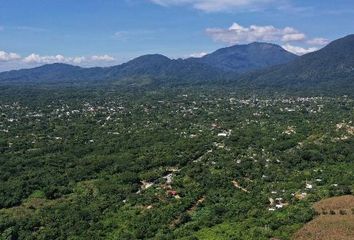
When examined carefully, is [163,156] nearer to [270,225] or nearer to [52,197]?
[52,197]

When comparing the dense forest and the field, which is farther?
the dense forest

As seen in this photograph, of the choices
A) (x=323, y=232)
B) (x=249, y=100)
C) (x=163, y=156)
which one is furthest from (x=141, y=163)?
(x=249, y=100)

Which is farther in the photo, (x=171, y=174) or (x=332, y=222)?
(x=171, y=174)

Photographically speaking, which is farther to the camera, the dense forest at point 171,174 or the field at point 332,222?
the dense forest at point 171,174

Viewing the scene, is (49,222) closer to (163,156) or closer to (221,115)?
(163,156)

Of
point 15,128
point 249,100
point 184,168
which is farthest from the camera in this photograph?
point 249,100

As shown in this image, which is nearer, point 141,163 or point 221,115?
point 141,163

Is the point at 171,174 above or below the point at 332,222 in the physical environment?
below

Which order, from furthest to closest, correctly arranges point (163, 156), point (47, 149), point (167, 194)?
point (47, 149)
point (163, 156)
point (167, 194)
